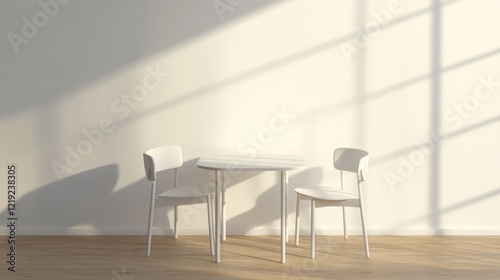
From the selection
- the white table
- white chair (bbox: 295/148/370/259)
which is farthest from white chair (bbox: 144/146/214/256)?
white chair (bbox: 295/148/370/259)

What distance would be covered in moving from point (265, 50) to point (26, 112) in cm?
A: 195

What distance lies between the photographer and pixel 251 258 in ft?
12.5

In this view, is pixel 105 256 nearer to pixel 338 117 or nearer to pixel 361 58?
pixel 338 117

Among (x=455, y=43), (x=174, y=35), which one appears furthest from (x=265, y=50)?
(x=455, y=43)

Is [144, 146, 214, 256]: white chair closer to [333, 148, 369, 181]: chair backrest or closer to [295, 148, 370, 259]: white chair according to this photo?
[295, 148, 370, 259]: white chair

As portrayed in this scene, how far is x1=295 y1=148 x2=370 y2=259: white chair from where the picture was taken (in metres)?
3.77

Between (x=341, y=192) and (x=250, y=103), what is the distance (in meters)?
1.02

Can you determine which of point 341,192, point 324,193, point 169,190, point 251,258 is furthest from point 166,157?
point 341,192

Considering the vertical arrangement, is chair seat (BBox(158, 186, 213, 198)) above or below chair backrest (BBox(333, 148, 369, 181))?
below

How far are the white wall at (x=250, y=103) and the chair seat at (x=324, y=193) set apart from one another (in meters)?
0.42

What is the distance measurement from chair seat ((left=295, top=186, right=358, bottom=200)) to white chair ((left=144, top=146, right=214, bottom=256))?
0.69 metres

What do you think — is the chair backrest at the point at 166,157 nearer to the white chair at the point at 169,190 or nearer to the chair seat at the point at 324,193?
the white chair at the point at 169,190

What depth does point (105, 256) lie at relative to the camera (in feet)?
12.6

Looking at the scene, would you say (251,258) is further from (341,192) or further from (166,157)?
(166,157)
